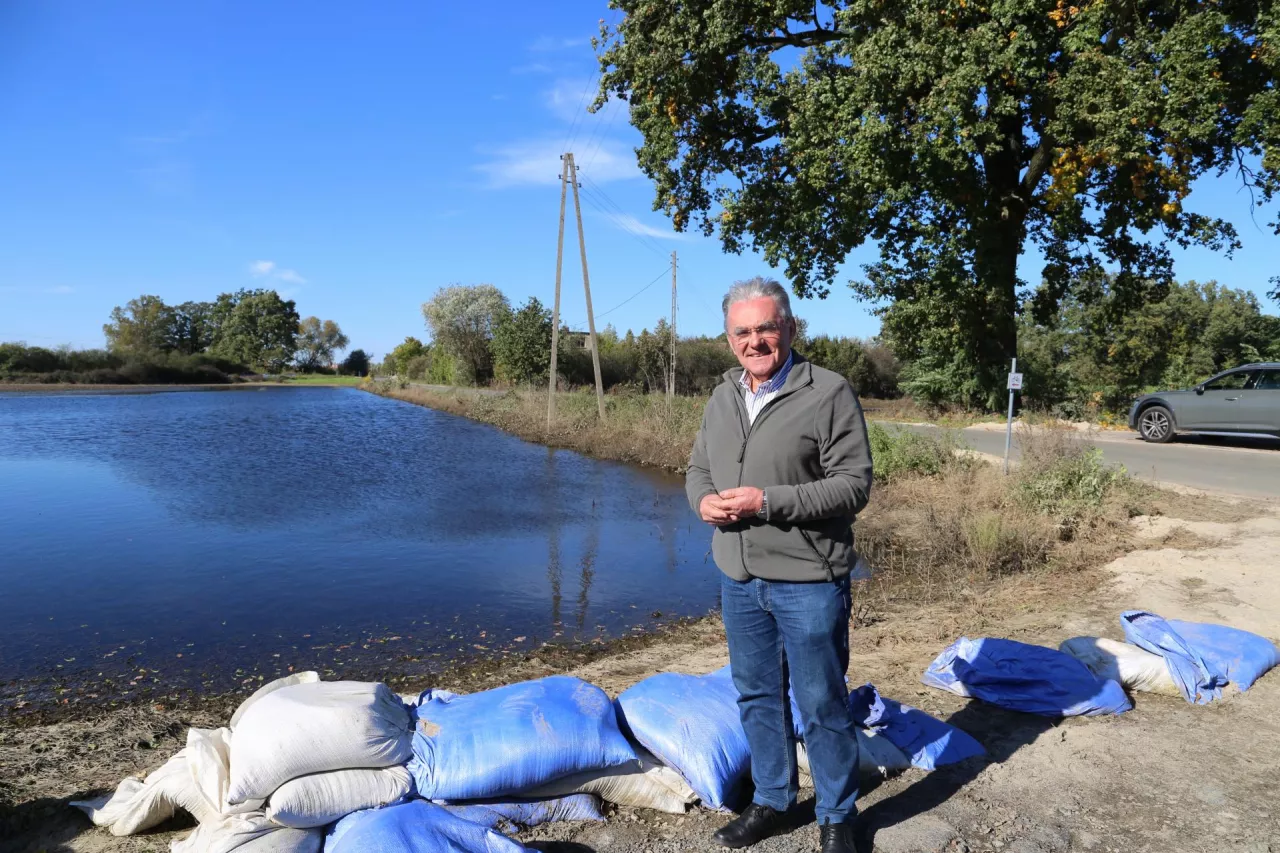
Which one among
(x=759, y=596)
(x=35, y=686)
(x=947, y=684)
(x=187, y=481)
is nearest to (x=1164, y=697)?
(x=947, y=684)

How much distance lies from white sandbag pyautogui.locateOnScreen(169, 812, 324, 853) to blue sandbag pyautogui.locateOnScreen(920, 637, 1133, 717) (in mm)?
2992

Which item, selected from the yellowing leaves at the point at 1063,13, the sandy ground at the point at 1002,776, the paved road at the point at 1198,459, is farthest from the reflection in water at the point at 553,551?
the yellowing leaves at the point at 1063,13

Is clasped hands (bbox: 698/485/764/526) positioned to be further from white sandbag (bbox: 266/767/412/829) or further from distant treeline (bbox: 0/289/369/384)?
distant treeline (bbox: 0/289/369/384)

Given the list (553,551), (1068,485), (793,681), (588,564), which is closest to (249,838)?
(793,681)

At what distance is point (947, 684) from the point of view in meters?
4.18

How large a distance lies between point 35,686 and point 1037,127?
60.5 ft

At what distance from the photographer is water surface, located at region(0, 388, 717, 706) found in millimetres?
6156

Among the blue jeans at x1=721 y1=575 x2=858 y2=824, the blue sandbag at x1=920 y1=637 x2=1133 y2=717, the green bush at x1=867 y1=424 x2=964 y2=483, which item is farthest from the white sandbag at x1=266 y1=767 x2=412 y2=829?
the green bush at x1=867 y1=424 x2=964 y2=483

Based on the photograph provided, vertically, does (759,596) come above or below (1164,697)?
above

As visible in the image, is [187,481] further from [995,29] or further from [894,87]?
[995,29]

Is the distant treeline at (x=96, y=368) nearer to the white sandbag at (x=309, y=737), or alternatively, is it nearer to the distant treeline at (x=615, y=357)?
the distant treeline at (x=615, y=357)

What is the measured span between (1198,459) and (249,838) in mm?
14360

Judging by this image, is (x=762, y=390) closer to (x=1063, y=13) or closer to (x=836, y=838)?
(x=836, y=838)

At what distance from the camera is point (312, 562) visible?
9.05m
